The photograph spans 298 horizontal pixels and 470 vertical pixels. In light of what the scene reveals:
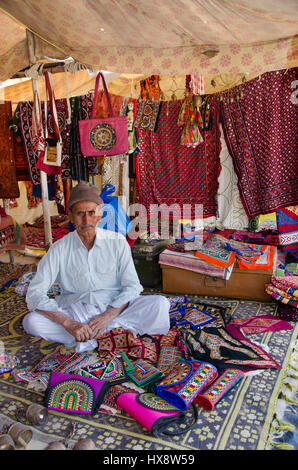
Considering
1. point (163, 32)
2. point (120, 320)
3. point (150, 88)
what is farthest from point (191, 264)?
point (150, 88)

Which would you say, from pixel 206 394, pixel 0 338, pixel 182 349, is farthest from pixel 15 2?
pixel 206 394

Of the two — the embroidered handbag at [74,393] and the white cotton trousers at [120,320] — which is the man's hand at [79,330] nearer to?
the white cotton trousers at [120,320]

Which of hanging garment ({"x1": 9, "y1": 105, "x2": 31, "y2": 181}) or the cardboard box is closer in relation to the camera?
the cardboard box

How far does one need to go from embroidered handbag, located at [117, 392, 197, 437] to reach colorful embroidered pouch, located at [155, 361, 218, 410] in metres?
0.05

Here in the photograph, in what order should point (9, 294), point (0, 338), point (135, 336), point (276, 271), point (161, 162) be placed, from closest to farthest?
1. point (135, 336)
2. point (0, 338)
3. point (276, 271)
4. point (9, 294)
5. point (161, 162)

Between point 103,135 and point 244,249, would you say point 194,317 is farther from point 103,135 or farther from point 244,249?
point 103,135

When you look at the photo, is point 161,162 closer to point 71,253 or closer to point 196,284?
point 196,284

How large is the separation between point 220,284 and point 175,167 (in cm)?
148

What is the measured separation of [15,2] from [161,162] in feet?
7.11

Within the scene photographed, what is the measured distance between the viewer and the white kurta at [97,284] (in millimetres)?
2844

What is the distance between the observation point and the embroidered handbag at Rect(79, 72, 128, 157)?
3744mm

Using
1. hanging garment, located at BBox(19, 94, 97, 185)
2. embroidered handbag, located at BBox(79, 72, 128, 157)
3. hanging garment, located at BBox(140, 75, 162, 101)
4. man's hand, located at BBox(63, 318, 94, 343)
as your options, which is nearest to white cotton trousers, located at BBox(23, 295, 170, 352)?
man's hand, located at BBox(63, 318, 94, 343)

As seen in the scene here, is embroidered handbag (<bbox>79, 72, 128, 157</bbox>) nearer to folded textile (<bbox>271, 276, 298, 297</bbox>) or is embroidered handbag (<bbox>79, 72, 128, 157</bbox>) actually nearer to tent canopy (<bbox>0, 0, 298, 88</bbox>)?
tent canopy (<bbox>0, 0, 298, 88</bbox>)

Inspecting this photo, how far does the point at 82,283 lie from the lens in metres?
2.95
